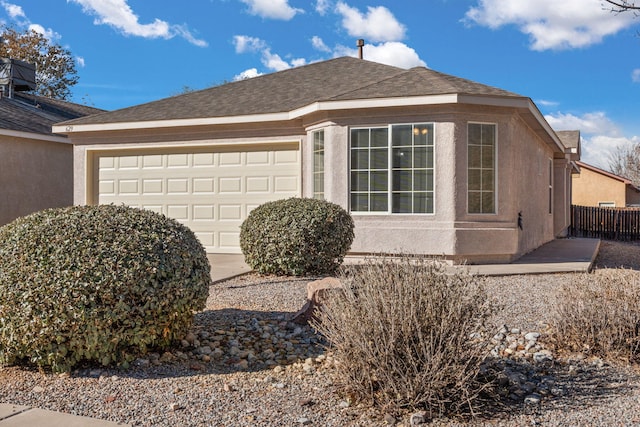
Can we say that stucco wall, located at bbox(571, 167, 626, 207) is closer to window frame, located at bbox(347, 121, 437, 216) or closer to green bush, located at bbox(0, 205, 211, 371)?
window frame, located at bbox(347, 121, 437, 216)

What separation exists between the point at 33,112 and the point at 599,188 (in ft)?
96.9

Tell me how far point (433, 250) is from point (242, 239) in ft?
11.7

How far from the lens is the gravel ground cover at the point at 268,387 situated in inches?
141

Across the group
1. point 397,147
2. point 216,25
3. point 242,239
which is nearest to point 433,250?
point 397,147

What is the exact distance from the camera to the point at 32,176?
1628 centimetres

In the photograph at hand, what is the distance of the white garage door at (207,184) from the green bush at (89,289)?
7.65 metres

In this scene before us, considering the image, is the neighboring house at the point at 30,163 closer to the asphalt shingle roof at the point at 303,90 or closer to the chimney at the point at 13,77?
the chimney at the point at 13,77

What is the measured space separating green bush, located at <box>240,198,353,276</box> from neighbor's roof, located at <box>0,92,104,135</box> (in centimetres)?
999

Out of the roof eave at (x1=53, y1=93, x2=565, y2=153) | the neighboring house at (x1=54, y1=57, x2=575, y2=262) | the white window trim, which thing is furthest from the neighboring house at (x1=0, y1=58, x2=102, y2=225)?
the white window trim

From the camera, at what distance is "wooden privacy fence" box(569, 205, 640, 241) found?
21.1 meters

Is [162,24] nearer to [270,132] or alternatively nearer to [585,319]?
[270,132]

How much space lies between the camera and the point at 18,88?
20688mm

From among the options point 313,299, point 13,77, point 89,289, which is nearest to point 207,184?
point 313,299

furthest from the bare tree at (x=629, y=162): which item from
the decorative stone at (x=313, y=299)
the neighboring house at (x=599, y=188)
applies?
the decorative stone at (x=313, y=299)
